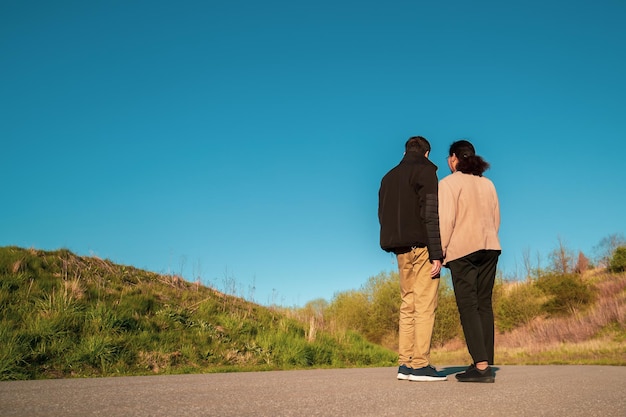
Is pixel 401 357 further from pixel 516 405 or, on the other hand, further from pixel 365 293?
pixel 365 293

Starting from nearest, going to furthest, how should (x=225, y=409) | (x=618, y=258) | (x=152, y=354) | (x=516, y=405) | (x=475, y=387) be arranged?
(x=225, y=409)
(x=516, y=405)
(x=475, y=387)
(x=152, y=354)
(x=618, y=258)

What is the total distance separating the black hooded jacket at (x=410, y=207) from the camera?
17.4 ft

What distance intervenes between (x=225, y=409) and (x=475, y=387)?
2.44 m

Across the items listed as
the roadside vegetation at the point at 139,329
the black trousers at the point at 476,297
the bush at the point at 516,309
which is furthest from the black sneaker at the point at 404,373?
the bush at the point at 516,309

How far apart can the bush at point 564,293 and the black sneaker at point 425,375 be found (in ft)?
133

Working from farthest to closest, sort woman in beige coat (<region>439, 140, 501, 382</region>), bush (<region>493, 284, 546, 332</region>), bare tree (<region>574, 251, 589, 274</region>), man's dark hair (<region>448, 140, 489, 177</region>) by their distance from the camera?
1. bare tree (<region>574, 251, 589, 274</region>)
2. bush (<region>493, 284, 546, 332</region>)
3. man's dark hair (<region>448, 140, 489, 177</region>)
4. woman in beige coat (<region>439, 140, 501, 382</region>)

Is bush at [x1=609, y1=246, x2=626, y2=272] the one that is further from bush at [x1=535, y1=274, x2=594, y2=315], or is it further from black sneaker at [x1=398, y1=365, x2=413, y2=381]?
black sneaker at [x1=398, y1=365, x2=413, y2=381]

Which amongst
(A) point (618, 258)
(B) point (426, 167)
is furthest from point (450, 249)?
(A) point (618, 258)

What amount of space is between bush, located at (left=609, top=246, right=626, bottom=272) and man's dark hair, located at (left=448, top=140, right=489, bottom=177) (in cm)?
5271

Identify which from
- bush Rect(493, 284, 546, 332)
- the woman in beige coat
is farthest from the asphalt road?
bush Rect(493, 284, 546, 332)

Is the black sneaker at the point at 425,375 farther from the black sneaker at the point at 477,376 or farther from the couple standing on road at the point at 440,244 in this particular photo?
the black sneaker at the point at 477,376

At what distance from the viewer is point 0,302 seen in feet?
28.8

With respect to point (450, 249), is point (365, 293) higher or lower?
higher

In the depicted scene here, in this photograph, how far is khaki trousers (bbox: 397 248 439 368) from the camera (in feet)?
17.0
